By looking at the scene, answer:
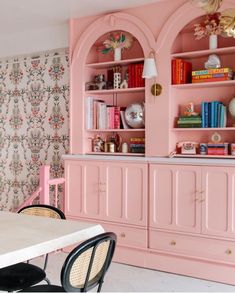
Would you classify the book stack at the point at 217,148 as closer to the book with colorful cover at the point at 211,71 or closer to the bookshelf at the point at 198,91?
the bookshelf at the point at 198,91

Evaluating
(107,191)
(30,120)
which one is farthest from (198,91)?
(30,120)

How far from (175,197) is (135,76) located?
1.24 metres

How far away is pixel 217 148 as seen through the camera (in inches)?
142

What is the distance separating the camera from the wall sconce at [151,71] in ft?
12.0

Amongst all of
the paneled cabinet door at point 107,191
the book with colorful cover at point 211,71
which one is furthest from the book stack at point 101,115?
the book with colorful cover at point 211,71

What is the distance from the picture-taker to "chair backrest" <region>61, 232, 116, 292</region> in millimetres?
1814

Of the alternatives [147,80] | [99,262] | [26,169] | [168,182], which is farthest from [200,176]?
[26,169]

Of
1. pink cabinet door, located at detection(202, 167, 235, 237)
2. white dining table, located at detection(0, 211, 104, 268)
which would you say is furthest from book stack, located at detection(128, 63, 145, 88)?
white dining table, located at detection(0, 211, 104, 268)

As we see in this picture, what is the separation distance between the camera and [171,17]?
361 cm

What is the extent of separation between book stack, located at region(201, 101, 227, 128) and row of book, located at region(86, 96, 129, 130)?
A: 0.81m

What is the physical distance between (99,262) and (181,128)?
6.47ft

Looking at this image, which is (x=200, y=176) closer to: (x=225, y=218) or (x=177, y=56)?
(x=225, y=218)

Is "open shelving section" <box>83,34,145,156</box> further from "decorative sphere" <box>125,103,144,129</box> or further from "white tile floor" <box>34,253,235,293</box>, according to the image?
"white tile floor" <box>34,253,235,293</box>

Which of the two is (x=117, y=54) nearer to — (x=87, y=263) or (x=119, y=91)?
(x=119, y=91)
